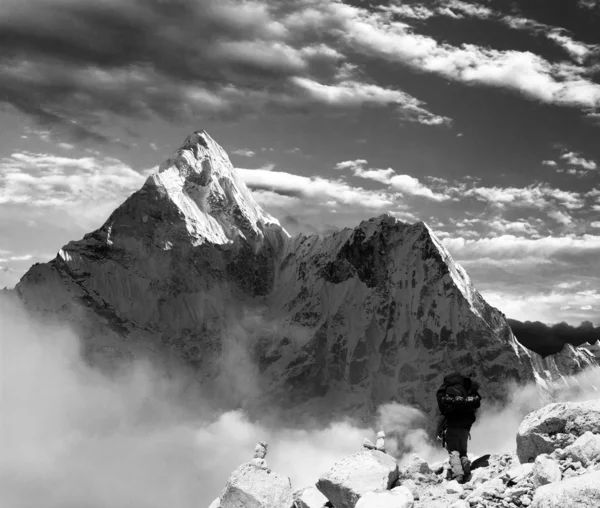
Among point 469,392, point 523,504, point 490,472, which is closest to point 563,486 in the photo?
point 523,504

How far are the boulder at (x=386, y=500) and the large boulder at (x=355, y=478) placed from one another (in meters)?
1.05

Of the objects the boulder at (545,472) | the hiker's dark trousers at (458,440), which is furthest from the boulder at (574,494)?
the hiker's dark trousers at (458,440)

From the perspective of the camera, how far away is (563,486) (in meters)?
14.0

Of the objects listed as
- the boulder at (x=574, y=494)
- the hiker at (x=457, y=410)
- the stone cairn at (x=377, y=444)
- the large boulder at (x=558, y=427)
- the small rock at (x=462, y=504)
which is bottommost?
the boulder at (x=574, y=494)

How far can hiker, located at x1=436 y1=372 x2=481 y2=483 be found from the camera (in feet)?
74.4

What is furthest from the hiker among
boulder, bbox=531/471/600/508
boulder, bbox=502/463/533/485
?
boulder, bbox=531/471/600/508

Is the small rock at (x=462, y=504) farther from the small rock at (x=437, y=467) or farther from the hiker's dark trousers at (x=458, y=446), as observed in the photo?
the small rock at (x=437, y=467)

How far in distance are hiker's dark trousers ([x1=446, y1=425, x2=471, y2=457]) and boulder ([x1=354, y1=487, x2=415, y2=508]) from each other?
5.53 metres

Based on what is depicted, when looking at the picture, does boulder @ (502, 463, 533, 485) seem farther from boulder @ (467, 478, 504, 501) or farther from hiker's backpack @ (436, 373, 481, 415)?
hiker's backpack @ (436, 373, 481, 415)

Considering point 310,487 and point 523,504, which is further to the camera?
point 310,487

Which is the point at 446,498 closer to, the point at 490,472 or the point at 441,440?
the point at 490,472

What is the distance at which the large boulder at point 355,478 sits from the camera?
1884cm

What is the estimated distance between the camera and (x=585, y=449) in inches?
662

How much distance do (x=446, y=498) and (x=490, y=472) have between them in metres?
2.14
